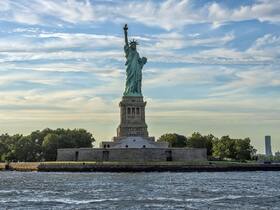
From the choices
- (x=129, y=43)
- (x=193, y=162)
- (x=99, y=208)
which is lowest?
(x=99, y=208)

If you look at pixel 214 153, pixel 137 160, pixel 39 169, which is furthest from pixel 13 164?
pixel 214 153

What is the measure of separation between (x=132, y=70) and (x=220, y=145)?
3291cm

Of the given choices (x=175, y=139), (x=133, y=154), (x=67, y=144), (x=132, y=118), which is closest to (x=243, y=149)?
(x=175, y=139)

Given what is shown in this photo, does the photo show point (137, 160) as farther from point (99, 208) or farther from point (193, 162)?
point (99, 208)

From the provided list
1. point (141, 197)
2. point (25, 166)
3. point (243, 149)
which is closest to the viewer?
point (141, 197)

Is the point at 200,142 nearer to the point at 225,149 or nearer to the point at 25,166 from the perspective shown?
the point at 225,149

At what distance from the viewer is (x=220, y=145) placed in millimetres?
145250

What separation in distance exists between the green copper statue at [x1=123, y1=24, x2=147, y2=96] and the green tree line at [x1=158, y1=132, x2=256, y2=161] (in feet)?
69.1

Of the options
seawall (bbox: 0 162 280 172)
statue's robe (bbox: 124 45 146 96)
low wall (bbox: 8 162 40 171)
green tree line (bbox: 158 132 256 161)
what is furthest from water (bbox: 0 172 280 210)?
green tree line (bbox: 158 132 256 161)

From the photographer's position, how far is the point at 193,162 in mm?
105000

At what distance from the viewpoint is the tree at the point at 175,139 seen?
496ft

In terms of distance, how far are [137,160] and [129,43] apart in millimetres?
26632

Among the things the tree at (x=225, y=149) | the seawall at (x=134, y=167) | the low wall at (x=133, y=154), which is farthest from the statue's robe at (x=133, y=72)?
the tree at (x=225, y=149)

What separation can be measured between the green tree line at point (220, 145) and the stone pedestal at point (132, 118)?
816 inches
